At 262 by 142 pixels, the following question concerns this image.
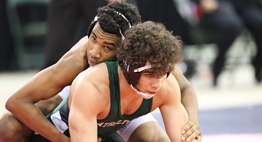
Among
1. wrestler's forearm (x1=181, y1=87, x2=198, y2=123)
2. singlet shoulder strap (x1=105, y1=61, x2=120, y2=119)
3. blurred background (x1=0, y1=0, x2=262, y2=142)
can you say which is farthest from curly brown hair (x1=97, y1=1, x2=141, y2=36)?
blurred background (x1=0, y1=0, x2=262, y2=142)

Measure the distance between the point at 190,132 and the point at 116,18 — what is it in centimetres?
71

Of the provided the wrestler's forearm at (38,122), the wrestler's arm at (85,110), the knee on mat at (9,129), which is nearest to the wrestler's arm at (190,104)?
the wrestler's arm at (85,110)

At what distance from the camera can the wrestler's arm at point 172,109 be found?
127 inches

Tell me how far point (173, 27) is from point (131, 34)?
533 centimetres

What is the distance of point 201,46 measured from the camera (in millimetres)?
7762

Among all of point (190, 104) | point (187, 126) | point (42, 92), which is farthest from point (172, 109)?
point (42, 92)

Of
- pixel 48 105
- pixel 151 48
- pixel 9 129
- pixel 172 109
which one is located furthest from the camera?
pixel 48 105

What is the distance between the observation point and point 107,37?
3260mm

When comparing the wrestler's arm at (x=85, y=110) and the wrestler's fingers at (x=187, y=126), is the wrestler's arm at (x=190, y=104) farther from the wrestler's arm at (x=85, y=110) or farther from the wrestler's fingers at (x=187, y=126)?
the wrestler's arm at (x=85, y=110)

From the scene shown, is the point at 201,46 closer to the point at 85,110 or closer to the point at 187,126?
the point at 187,126

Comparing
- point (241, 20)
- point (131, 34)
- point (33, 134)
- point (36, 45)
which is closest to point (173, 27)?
point (241, 20)

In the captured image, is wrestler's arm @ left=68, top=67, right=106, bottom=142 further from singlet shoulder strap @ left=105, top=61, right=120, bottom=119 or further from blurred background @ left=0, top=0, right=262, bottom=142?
blurred background @ left=0, top=0, right=262, bottom=142

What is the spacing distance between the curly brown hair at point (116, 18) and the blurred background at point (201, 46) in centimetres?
134

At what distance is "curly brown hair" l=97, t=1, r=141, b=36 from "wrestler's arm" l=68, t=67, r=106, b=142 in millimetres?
327
